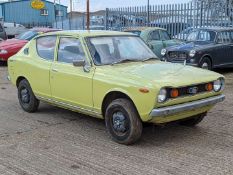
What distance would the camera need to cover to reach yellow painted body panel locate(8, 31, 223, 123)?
5.41 meters

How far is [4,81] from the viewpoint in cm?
1198

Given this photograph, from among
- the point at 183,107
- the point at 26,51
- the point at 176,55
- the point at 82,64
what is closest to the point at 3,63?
the point at 176,55

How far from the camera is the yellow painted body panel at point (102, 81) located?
5.41 meters

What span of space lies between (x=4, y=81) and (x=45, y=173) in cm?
768

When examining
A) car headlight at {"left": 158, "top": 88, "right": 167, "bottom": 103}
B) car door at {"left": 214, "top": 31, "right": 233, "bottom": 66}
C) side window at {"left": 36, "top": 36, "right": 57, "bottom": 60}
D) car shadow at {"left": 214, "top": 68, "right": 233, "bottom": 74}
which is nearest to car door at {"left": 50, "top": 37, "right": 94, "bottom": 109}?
side window at {"left": 36, "top": 36, "right": 57, "bottom": 60}

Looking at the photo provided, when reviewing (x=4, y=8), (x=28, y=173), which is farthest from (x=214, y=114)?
(x=4, y=8)

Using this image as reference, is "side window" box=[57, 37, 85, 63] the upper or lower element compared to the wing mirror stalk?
upper

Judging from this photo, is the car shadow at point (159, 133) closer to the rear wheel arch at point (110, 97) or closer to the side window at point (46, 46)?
the rear wheel arch at point (110, 97)

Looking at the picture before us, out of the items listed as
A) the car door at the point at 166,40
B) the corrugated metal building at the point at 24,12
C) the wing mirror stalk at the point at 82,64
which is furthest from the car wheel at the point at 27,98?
the corrugated metal building at the point at 24,12

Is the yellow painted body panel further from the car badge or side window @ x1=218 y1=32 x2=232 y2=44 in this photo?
side window @ x1=218 y1=32 x2=232 y2=44

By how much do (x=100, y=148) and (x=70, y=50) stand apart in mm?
1872

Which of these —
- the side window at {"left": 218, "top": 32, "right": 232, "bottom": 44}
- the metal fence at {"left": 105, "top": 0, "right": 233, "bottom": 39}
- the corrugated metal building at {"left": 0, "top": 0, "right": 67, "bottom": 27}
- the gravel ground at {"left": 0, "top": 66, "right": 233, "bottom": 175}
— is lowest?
the gravel ground at {"left": 0, "top": 66, "right": 233, "bottom": 175}

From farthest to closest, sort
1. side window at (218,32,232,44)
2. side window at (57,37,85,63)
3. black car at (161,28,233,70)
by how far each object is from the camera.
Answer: side window at (218,32,232,44)
black car at (161,28,233,70)
side window at (57,37,85,63)

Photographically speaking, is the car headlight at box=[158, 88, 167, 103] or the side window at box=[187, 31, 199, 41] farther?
the side window at box=[187, 31, 199, 41]
